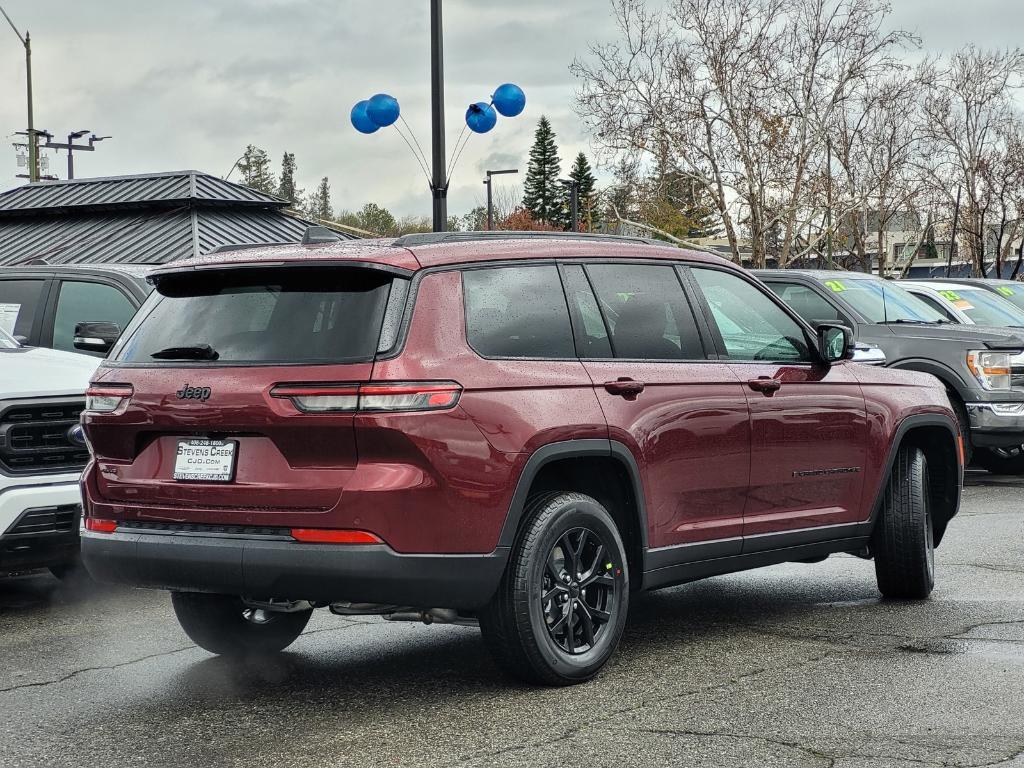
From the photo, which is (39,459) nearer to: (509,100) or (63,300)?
(63,300)

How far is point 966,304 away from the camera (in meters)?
16.9

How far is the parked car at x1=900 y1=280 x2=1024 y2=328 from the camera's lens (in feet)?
54.0

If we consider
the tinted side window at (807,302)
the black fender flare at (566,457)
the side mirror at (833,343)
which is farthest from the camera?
the tinted side window at (807,302)

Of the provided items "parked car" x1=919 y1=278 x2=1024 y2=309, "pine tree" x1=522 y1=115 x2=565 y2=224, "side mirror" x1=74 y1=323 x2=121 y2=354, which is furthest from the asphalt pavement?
"pine tree" x1=522 y1=115 x2=565 y2=224

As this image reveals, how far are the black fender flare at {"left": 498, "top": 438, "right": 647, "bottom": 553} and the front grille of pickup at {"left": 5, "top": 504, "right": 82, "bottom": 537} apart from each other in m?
2.85

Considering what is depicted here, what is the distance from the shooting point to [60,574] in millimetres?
8734

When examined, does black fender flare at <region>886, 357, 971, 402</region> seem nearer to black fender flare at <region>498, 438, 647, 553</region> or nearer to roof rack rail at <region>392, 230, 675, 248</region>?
roof rack rail at <region>392, 230, 675, 248</region>

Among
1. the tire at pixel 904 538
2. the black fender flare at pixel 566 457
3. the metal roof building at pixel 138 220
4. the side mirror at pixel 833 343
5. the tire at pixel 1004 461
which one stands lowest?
the tire at pixel 1004 461

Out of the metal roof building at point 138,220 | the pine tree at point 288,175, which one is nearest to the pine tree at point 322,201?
the pine tree at point 288,175

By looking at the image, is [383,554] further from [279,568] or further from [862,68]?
[862,68]

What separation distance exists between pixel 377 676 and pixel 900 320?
29.5 feet

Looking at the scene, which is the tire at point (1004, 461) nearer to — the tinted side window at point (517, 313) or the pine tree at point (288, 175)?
the tinted side window at point (517, 313)

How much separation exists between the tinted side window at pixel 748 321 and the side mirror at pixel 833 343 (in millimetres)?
75

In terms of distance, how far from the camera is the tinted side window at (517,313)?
218 inches
